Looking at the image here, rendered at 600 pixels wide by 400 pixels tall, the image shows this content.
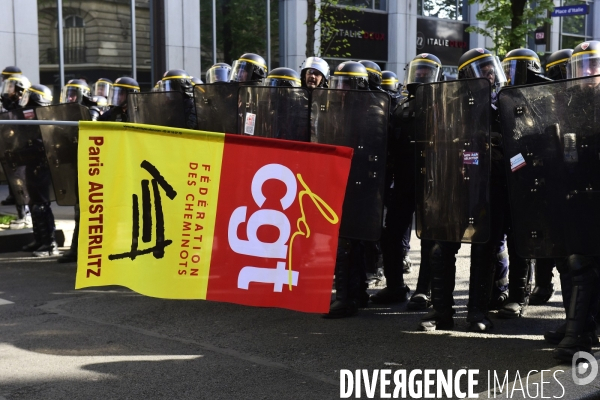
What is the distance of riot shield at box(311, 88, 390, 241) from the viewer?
5887mm

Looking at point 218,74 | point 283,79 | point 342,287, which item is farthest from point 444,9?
point 342,287

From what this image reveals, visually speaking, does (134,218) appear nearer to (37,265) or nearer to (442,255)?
(442,255)

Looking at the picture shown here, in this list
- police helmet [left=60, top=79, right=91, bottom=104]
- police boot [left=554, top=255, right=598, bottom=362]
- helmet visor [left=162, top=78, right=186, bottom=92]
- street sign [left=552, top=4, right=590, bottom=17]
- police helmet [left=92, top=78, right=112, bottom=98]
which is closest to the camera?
police boot [left=554, top=255, right=598, bottom=362]

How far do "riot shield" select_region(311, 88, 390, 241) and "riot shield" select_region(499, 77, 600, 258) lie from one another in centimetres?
98

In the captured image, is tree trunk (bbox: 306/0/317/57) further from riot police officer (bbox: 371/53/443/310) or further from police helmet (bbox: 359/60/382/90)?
riot police officer (bbox: 371/53/443/310)

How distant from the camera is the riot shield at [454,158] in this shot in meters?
5.41

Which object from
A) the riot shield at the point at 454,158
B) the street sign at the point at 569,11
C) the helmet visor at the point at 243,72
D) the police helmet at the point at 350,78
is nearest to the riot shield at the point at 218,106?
the police helmet at the point at 350,78

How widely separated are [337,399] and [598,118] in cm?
217

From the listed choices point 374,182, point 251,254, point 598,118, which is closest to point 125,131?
point 251,254

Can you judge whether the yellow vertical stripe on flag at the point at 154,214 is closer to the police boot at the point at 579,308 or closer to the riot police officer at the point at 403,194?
the riot police officer at the point at 403,194

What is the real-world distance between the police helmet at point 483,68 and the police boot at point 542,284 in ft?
6.11

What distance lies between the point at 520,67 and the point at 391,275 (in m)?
1.98

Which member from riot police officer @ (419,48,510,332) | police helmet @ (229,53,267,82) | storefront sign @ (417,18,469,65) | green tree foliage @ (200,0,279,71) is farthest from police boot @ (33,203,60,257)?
storefront sign @ (417,18,469,65)

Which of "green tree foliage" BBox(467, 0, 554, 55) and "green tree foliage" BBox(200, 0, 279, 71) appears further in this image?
"green tree foliage" BBox(200, 0, 279, 71)
